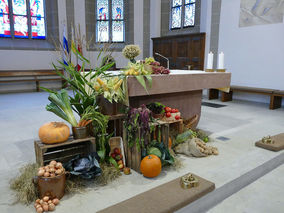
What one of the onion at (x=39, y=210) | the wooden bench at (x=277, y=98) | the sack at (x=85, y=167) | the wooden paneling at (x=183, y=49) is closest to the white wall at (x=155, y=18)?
the wooden paneling at (x=183, y=49)

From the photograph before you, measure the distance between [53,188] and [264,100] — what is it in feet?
20.6

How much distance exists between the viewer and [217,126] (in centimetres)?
429

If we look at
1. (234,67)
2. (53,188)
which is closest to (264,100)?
(234,67)

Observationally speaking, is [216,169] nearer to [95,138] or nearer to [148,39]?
[95,138]

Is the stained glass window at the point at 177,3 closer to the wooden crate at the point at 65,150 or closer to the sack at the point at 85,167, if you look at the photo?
the wooden crate at the point at 65,150

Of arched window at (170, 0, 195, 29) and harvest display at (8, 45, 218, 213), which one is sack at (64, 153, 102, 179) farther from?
arched window at (170, 0, 195, 29)

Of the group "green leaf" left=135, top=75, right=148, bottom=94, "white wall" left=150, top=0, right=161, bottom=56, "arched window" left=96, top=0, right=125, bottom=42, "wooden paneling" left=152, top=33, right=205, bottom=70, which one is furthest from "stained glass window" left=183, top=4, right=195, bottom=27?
"green leaf" left=135, top=75, right=148, bottom=94

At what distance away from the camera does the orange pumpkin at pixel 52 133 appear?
83.7 inches

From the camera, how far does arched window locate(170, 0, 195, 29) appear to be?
9125mm

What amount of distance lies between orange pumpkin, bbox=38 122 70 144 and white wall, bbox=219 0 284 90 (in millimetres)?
5861

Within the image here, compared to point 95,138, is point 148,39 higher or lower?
higher

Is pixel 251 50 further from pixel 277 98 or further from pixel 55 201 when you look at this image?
pixel 55 201

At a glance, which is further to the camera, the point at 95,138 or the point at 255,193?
the point at 95,138

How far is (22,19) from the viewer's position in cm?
892
